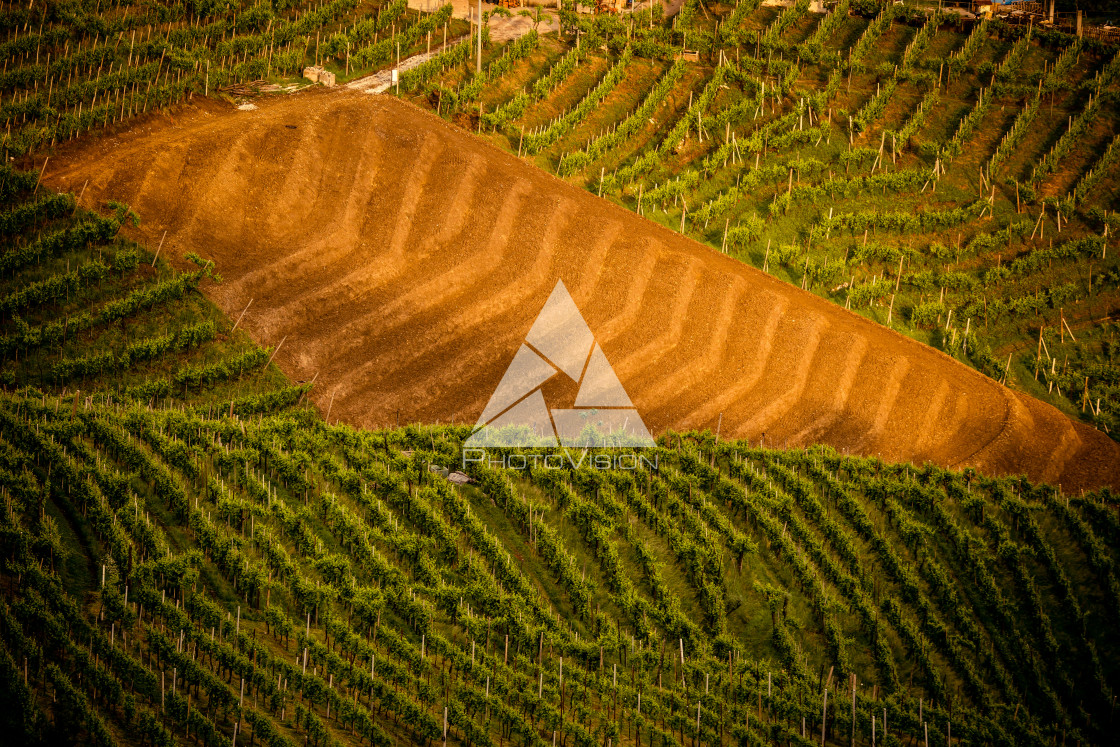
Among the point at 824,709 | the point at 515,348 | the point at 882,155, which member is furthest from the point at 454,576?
the point at 882,155

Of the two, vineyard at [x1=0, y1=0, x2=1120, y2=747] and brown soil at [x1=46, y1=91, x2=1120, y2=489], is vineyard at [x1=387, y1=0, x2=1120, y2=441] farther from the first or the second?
brown soil at [x1=46, y1=91, x2=1120, y2=489]

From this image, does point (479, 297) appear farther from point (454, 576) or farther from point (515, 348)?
point (454, 576)

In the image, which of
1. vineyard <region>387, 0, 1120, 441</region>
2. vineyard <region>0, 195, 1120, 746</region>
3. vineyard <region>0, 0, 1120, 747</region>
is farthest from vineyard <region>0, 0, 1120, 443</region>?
vineyard <region>0, 195, 1120, 746</region>

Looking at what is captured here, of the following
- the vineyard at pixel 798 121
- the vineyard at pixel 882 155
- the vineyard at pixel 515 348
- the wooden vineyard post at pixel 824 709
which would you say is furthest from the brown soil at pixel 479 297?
the wooden vineyard post at pixel 824 709

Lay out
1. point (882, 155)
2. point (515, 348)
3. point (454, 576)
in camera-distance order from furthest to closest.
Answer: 1. point (882, 155)
2. point (515, 348)
3. point (454, 576)

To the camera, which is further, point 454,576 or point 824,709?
point 454,576

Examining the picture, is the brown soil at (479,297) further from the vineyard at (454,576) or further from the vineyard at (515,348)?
the vineyard at (454,576)

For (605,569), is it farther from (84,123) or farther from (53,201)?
(84,123)
